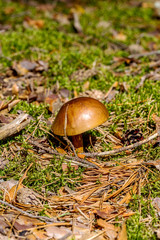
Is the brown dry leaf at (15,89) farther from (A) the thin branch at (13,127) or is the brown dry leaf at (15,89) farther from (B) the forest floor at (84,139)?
(A) the thin branch at (13,127)

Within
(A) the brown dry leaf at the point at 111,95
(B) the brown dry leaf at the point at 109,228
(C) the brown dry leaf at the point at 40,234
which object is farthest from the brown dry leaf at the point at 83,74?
(C) the brown dry leaf at the point at 40,234

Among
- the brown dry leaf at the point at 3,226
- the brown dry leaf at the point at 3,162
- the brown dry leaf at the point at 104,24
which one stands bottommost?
the brown dry leaf at the point at 3,226

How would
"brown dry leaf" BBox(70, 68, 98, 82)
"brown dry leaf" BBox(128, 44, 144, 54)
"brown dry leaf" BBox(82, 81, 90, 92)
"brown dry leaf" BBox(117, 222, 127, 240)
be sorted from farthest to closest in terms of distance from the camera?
"brown dry leaf" BBox(128, 44, 144, 54), "brown dry leaf" BBox(70, 68, 98, 82), "brown dry leaf" BBox(82, 81, 90, 92), "brown dry leaf" BBox(117, 222, 127, 240)

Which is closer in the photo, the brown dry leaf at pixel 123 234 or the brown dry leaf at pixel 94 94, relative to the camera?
the brown dry leaf at pixel 123 234

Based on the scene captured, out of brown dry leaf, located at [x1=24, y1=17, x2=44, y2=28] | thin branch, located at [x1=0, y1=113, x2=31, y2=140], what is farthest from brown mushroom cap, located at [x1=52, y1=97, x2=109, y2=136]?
brown dry leaf, located at [x1=24, y1=17, x2=44, y2=28]

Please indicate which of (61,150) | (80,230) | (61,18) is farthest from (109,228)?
(61,18)

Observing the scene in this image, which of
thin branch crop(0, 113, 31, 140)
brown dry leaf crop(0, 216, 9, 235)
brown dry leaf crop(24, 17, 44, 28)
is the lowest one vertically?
brown dry leaf crop(0, 216, 9, 235)

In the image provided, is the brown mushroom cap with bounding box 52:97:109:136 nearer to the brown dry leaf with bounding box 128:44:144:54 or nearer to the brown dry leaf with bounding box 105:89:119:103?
the brown dry leaf with bounding box 105:89:119:103
